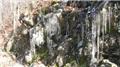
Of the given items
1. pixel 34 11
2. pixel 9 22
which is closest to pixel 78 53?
pixel 34 11

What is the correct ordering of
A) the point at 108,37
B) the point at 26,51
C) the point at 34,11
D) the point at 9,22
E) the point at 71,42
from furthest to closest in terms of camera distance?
the point at 9,22 < the point at 34,11 < the point at 26,51 < the point at 71,42 < the point at 108,37

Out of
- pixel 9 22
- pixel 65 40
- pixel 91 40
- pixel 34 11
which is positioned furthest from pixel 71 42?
pixel 9 22

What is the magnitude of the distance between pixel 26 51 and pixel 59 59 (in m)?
1.67

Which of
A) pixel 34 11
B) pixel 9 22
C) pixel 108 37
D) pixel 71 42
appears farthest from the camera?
pixel 9 22

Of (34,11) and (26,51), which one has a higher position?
(34,11)

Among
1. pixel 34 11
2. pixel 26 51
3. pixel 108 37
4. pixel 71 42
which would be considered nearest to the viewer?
pixel 108 37

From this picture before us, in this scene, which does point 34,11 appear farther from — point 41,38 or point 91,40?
point 91,40

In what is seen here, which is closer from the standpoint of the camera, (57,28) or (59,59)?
(59,59)

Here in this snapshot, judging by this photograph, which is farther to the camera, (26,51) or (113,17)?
(26,51)

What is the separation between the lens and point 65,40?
10.8 metres

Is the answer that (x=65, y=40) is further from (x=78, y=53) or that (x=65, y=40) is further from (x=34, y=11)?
(x=34, y=11)

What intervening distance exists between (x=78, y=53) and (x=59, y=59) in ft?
2.18

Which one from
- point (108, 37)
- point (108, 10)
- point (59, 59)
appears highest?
point (108, 10)

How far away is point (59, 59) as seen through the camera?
10.4 meters
